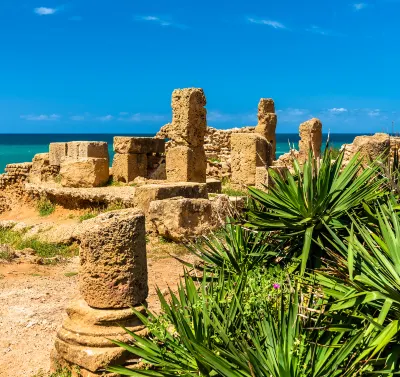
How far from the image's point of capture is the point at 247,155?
47.3 ft

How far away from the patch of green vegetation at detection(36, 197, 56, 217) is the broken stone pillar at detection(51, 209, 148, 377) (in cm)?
826

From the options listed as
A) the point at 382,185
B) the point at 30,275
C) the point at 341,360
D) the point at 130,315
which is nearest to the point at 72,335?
the point at 130,315

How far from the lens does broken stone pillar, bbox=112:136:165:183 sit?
13742 mm

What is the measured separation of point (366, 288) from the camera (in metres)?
3.19

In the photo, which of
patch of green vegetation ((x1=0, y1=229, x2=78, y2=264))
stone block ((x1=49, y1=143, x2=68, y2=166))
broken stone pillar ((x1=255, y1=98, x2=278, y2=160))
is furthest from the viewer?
broken stone pillar ((x1=255, y1=98, x2=278, y2=160))

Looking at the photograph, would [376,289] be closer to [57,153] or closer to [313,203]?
[313,203]

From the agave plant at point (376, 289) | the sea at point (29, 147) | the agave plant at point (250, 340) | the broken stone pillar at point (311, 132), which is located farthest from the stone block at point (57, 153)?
the agave plant at point (376, 289)

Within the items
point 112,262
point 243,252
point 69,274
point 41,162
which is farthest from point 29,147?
point 243,252

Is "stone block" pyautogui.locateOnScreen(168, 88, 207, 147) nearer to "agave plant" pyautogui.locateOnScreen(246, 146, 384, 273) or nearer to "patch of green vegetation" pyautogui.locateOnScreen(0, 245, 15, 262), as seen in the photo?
"patch of green vegetation" pyautogui.locateOnScreen(0, 245, 15, 262)

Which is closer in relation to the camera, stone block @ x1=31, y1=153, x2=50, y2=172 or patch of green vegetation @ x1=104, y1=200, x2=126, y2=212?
patch of green vegetation @ x1=104, y1=200, x2=126, y2=212

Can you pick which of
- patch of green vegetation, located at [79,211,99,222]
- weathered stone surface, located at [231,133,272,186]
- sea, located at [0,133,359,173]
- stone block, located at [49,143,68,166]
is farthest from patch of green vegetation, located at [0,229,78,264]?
sea, located at [0,133,359,173]

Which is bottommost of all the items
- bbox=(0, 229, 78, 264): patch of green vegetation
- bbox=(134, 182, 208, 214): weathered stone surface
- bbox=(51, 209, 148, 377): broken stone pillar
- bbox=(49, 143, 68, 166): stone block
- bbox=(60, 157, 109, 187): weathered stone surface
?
bbox=(0, 229, 78, 264): patch of green vegetation

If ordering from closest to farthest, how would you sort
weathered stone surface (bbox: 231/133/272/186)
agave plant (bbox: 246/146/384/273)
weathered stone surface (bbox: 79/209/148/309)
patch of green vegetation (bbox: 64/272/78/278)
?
1. agave plant (bbox: 246/146/384/273)
2. weathered stone surface (bbox: 79/209/148/309)
3. patch of green vegetation (bbox: 64/272/78/278)
4. weathered stone surface (bbox: 231/133/272/186)

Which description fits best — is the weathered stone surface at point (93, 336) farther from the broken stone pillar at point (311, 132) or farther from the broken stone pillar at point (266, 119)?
the broken stone pillar at point (266, 119)
